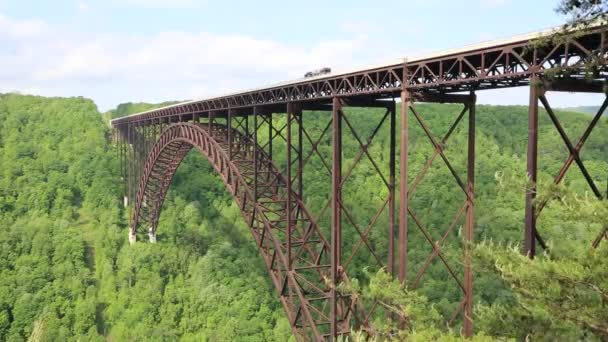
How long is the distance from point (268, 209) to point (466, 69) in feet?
40.6

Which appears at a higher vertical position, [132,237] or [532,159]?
[532,159]

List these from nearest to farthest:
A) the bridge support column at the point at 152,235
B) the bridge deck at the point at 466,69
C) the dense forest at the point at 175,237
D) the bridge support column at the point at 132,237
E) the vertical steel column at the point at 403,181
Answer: the bridge deck at the point at 466,69 < the vertical steel column at the point at 403,181 < the dense forest at the point at 175,237 < the bridge support column at the point at 152,235 < the bridge support column at the point at 132,237

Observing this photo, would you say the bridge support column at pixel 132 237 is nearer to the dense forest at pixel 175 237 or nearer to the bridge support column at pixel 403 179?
the dense forest at pixel 175 237

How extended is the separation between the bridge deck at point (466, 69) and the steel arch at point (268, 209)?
542cm

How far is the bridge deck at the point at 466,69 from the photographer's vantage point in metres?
7.84

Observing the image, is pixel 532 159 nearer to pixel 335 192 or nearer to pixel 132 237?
pixel 335 192

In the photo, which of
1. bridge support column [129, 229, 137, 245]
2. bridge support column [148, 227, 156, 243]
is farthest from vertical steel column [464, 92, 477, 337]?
bridge support column [129, 229, 137, 245]

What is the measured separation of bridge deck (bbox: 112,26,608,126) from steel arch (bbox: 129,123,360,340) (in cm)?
542

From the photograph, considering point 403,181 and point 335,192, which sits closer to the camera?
point 403,181

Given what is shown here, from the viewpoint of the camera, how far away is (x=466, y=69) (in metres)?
10.3

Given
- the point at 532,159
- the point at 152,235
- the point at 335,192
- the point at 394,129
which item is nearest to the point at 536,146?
the point at 532,159

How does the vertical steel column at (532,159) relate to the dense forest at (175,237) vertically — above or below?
above

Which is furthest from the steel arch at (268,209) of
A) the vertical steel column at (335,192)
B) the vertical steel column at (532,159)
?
the vertical steel column at (532,159)

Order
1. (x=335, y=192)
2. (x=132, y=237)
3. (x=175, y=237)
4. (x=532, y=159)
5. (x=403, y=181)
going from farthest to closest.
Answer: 1. (x=175, y=237)
2. (x=132, y=237)
3. (x=335, y=192)
4. (x=403, y=181)
5. (x=532, y=159)
